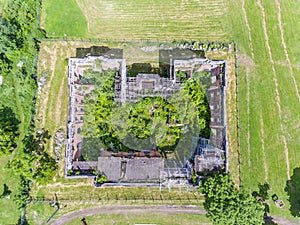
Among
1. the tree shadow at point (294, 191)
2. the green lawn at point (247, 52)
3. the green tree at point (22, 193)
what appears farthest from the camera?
the green lawn at point (247, 52)

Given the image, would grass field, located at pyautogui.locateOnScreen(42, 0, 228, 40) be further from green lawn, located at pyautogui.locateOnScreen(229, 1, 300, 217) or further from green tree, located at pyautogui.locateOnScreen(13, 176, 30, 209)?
green tree, located at pyautogui.locateOnScreen(13, 176, 30, 209)

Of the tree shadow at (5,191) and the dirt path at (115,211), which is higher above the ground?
the tree shadow at (5,191)

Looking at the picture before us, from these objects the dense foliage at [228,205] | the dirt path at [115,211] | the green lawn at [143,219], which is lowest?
the green lawn at [143,219]

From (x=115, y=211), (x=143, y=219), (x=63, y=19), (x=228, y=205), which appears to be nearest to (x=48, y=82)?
(x=63, y=19)

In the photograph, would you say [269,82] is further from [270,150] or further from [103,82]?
[103,82]

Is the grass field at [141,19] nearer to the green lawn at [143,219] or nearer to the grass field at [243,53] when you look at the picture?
the grass field at [243,53]

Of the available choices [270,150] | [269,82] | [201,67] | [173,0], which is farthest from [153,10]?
[270,150]

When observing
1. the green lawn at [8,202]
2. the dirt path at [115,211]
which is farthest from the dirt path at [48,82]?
the dirt path at [115,211]
